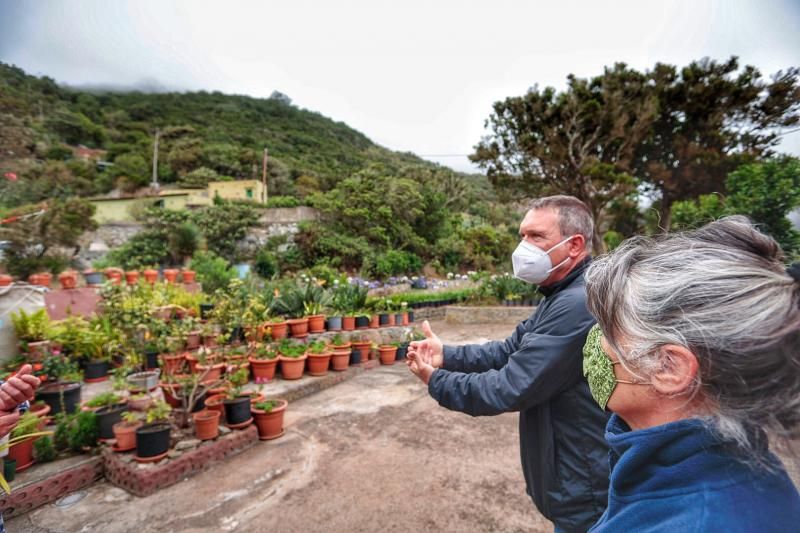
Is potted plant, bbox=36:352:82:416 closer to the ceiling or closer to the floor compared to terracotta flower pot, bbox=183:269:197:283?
closer to the floor

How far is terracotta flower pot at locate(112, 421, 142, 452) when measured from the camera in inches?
108

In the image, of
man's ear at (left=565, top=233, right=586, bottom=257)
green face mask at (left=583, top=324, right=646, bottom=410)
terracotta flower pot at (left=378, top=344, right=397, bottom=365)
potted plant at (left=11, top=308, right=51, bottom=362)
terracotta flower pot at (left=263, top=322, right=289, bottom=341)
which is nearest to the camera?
green face mask at (left=583, top=324, right=646, bottom=410)

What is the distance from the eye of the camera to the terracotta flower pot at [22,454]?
8.30 feet

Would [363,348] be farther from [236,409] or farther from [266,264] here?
[266,264]

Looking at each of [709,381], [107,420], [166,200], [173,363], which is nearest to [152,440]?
[107,420]

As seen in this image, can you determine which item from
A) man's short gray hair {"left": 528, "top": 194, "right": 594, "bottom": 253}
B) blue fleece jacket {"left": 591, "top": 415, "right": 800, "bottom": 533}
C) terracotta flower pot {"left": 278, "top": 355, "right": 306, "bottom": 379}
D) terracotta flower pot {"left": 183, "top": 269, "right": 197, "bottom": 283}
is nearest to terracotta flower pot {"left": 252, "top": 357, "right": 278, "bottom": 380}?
terracotta flower pot {"left": 278, "top": 355, "right": 306, "bottom": 379}

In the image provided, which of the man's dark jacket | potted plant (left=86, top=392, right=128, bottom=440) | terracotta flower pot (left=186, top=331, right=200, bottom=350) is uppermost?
the man's dark jacket

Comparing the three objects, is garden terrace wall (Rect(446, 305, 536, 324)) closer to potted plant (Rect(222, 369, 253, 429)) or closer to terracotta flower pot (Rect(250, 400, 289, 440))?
terracotta flower pot (Rect(250, 400, 289, 440))

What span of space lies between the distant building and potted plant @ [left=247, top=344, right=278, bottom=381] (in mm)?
15521

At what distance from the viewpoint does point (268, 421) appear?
3344mm

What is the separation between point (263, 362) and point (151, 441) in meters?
1.84

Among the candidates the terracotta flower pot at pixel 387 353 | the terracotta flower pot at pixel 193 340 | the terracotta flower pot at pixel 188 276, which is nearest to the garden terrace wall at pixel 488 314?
the terracotta flower pot at pixel 387 353

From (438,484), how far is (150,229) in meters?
15.3

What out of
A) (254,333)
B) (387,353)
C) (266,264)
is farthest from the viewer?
(266,264)
